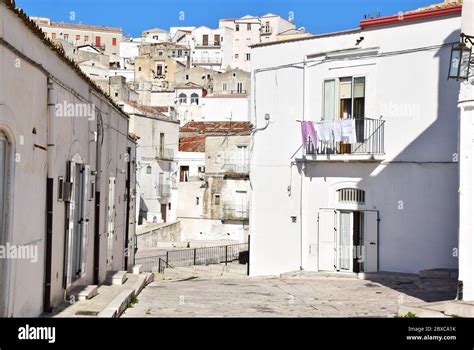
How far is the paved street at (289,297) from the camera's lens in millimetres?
13078

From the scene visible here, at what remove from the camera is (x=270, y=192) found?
2383 centimetres

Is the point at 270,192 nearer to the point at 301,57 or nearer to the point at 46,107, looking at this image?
the point at 301,57

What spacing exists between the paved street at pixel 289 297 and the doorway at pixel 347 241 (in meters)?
1.10

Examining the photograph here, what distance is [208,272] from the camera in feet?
84.8

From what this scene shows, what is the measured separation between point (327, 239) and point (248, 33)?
306 feet

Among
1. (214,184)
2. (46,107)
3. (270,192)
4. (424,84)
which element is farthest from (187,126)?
(46,107)

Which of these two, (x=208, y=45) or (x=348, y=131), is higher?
(x=208, y=45)

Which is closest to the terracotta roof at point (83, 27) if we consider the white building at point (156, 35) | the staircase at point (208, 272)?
the white building at point (156, 35)

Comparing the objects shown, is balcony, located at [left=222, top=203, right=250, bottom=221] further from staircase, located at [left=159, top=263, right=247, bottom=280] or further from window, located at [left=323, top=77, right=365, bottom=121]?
window, located at [left=323, top=77, right=365, bottom=121]

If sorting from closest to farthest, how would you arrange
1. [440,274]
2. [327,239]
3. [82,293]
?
[82,293]
[440,274]
[327,239]

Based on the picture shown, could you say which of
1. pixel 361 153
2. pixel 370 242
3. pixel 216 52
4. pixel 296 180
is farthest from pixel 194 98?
pixel 370 242

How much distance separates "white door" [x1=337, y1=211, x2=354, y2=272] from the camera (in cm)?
2169

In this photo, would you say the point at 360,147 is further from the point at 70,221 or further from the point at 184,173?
the point at 184,173
